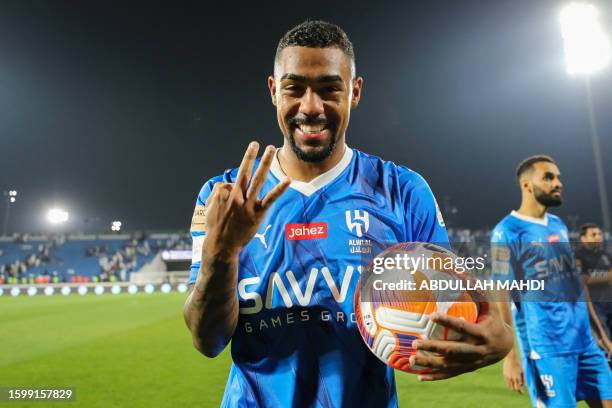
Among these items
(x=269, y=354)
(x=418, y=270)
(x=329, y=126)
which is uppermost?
(x=329, y=126)

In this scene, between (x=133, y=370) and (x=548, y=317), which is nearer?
(x=548, y=317)

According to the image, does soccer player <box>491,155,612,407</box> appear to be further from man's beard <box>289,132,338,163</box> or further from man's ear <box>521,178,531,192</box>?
man's beard <box>289,132,338,163</box>

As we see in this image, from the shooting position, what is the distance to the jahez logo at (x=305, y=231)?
185 centimetres

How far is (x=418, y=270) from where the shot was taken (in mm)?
1553

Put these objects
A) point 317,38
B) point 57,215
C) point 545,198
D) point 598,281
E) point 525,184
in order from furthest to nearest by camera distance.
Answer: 1. point 57,215
2. point 598,281
3. point 525,184
4. point 545,198
5. point 317,38

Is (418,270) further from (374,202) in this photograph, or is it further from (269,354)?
(269,354)

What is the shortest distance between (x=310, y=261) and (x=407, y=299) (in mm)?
429

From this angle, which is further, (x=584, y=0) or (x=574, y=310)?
(x=584, y=0)

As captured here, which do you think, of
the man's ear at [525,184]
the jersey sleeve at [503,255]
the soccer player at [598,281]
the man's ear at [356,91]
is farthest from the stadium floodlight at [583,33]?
the man's ear at [356,91]

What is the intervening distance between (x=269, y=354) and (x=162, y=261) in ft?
124

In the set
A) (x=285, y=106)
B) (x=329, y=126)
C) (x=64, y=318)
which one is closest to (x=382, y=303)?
(x=329, y=126)

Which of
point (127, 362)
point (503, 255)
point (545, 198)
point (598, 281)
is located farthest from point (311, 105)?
point (127, 362)

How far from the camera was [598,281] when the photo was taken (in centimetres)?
495

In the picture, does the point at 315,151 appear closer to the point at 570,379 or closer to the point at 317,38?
the point at 317,38
